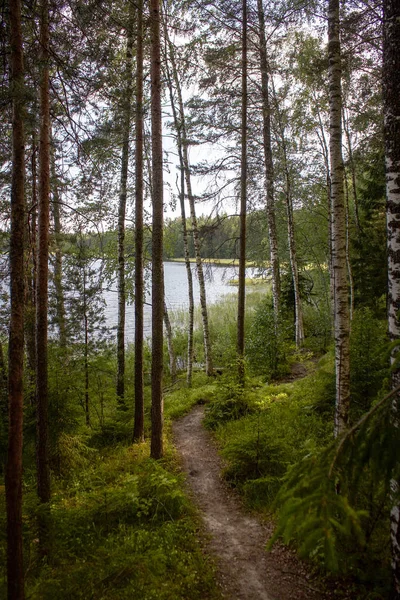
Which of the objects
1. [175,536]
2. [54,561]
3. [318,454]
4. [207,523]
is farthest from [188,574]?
[318,454]

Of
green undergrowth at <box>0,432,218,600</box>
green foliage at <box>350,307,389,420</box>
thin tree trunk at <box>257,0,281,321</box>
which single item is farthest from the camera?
thin tree trunk at <box>257,0,281,321</box>

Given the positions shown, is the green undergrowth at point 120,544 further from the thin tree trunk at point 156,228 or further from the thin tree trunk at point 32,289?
the thin tree trunk at point 32,289

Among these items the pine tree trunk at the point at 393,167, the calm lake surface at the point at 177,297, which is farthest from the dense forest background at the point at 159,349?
the calm lake surface at the point at 177,297

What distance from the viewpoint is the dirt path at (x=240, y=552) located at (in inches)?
171

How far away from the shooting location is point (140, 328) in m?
8.88

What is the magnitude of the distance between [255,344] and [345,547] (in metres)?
9.27

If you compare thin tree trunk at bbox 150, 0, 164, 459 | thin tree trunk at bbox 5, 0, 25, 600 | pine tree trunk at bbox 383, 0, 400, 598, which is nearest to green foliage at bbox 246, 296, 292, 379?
thin tree trunk at bbox 150, 0, 164, 459

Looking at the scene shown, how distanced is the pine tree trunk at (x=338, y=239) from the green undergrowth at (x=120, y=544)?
2.96 metres

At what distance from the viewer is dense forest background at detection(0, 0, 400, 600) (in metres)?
3.54

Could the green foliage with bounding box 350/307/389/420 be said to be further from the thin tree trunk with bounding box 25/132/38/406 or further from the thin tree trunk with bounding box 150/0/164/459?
the thin tree trunk with bounding box 25/132/38/406

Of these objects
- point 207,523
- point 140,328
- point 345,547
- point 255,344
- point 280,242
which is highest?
point 280,242

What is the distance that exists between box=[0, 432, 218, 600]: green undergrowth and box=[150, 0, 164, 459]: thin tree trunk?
117cm

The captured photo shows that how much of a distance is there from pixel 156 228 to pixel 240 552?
5.95m

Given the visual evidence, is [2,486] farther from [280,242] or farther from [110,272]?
[280,242]
